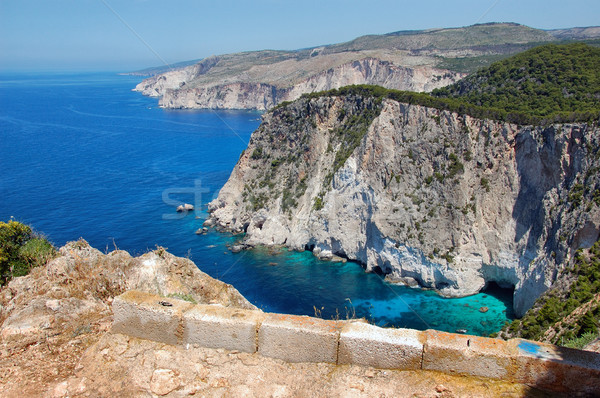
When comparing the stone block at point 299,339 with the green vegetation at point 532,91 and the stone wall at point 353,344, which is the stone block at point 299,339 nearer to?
the stone wall at point 353,344

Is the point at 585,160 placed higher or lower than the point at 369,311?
higher

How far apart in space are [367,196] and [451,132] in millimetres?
10096

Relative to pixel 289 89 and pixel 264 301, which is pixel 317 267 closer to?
pixel 264 301

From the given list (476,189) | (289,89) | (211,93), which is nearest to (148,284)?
(476,189)

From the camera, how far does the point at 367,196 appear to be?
141ft

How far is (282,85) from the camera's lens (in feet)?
506

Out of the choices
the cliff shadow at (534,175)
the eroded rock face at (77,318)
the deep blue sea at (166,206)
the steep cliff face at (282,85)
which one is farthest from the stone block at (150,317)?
the steep cliff face at (282,85)

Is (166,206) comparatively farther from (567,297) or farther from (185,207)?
(567,297)

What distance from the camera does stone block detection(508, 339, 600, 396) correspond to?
5035mm

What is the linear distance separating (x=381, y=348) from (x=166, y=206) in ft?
184

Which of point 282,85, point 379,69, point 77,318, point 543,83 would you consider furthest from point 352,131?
point 282,85

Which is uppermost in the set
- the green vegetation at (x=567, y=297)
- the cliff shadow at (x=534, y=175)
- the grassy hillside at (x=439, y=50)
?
the grassy hillside at (x=439, y=50)

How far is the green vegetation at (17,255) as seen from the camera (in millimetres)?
10758

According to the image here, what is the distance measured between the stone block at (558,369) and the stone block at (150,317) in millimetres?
4642
